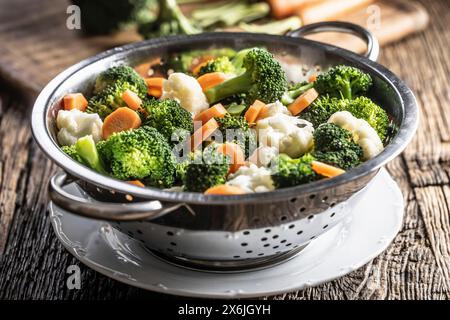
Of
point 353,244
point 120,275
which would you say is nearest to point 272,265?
point 353,244

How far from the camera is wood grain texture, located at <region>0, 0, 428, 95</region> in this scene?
12.9ft

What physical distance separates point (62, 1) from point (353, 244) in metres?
3.31

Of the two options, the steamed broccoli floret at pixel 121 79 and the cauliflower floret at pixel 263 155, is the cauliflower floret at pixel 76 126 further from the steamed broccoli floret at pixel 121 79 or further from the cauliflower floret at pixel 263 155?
the cauliflower floret at pixel 263 155

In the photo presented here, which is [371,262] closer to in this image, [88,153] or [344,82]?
[344,82]

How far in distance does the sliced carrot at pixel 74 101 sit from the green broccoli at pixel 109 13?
1717mm

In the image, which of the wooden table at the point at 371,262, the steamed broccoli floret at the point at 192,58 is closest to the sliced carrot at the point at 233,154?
the wooden table at the point at 371,262

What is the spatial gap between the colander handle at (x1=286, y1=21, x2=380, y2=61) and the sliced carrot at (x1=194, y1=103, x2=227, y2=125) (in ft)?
2.14

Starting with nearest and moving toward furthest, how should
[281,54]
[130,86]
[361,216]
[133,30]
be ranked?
1. [361,216]
2. [130,86]
3. [281,54]
4. [133,30]

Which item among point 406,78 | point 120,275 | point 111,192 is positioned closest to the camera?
point 111,192

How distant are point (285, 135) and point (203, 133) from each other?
289 mm

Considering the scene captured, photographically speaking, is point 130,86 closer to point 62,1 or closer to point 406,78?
point 406,78

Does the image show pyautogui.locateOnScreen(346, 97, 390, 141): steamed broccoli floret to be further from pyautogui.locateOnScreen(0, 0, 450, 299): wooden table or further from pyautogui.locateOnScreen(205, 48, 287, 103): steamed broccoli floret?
pyautogui.locateOnScreen(0, 0, 450, 299): wooden table

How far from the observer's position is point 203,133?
2.42m

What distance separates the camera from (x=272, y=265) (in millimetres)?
2281
